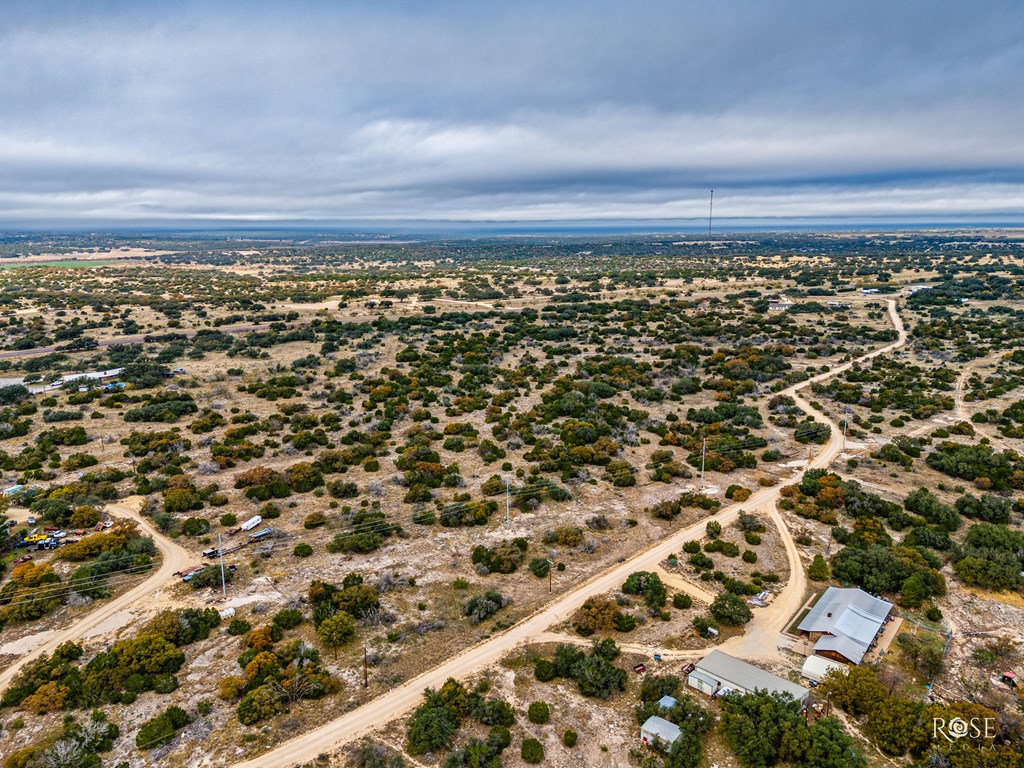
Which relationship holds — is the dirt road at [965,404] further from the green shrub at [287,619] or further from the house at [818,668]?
the green shrub at [287,619]

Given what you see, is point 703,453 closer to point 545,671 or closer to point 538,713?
point 545,671

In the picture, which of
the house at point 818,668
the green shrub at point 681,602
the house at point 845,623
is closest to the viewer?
the house at point 818,668

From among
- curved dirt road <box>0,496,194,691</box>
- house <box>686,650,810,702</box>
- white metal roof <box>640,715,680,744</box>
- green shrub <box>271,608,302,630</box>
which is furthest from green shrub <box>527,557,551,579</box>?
curved dirt road <box>0,496,194,691</box>

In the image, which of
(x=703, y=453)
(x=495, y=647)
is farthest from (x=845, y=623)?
(x=703, y=453)

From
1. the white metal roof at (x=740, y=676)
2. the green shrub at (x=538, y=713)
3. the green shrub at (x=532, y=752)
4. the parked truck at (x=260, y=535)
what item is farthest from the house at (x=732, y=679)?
the parked truck at (x=260, y=535)

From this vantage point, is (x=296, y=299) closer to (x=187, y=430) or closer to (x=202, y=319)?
(x=202, y=319)
